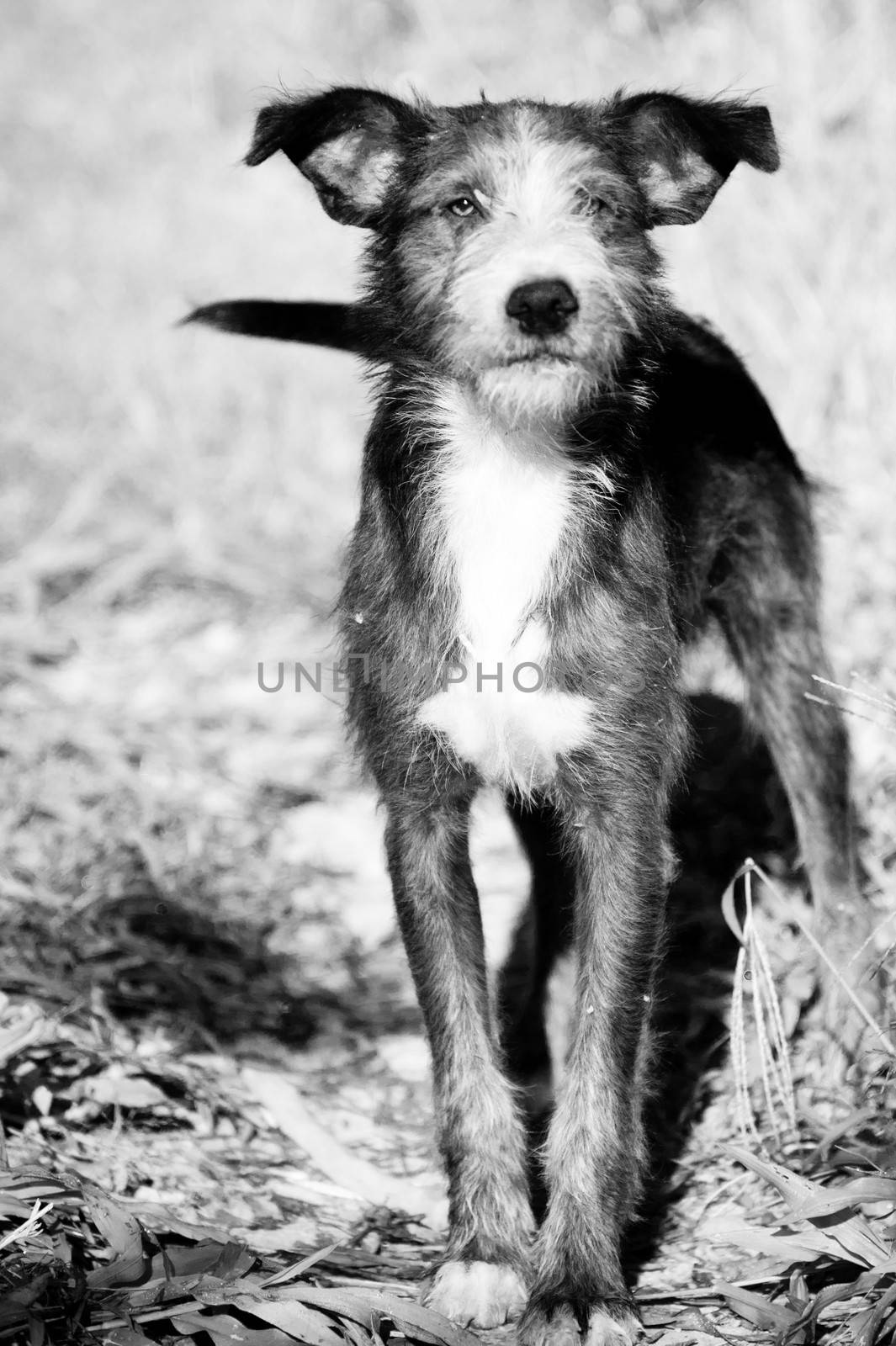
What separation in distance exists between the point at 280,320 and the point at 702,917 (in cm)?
221

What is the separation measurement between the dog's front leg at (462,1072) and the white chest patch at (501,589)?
8.5 inches

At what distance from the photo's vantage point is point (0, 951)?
4.21 metres

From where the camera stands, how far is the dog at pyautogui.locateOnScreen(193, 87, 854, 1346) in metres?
3.01

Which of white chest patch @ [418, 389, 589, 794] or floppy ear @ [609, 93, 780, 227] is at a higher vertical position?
floppy ear @ [609, 93, 780, 227]

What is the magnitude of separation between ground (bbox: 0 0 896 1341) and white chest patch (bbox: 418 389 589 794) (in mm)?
880

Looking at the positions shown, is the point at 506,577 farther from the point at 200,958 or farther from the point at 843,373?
the point at 843,373

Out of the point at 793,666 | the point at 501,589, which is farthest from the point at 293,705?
the point at 501,589

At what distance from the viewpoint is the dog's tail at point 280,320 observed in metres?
3.95

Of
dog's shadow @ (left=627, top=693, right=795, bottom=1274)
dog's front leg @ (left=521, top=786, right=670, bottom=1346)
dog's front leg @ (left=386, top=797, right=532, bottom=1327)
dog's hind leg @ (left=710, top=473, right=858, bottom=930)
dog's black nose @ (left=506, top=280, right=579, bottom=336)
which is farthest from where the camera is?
dog's hind leg @ (left=710, top=473, right=858, bottom=930)

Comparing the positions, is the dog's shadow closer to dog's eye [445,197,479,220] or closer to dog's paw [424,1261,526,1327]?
dog's paw [424,1261,526,1327]

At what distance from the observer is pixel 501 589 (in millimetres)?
3145

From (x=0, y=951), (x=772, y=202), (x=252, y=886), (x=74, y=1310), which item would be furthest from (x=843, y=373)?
(x=74, y=1310)

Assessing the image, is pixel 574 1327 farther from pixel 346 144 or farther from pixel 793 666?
pixel 346 144

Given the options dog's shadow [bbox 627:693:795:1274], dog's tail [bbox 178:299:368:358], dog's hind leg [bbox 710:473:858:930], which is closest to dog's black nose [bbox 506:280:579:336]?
dog's tail [bbox 178:299:368:358]
